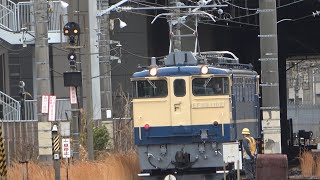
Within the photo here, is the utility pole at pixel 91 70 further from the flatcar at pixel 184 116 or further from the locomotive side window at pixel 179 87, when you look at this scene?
the locomotive side window at pixel 179 87

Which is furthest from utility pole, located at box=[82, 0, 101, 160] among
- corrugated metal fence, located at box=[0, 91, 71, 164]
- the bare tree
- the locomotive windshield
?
the locomotive windshield

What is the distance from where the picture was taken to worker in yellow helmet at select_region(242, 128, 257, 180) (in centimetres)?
2359

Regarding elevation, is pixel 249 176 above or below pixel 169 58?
below

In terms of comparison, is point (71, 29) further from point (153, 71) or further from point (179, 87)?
point (179, 87)

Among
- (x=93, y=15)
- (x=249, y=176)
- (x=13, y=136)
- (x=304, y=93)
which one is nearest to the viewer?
(x=249, y=176)

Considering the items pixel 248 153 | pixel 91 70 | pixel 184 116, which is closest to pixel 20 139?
pixel 91 70

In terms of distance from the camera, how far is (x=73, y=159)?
82.8 ft

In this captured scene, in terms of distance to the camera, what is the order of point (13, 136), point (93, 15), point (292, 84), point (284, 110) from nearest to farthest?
point (13, 136) < point (93, 15) < point (284, 110) < point (292, 84)

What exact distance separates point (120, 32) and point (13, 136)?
53.6 feet

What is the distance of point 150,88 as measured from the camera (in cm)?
2366

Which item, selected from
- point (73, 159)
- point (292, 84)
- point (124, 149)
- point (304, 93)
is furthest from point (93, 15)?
point (304, 93)

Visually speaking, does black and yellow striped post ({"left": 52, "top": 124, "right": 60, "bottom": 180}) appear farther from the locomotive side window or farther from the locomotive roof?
the locomotive side window

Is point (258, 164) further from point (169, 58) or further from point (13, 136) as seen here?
point (13, 136)

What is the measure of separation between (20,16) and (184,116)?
14681 millimetres
